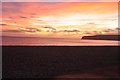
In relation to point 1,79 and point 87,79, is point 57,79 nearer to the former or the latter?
point 87,79

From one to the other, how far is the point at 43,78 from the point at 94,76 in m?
1.98

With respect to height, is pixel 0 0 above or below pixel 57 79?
above

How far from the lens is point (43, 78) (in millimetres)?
9617

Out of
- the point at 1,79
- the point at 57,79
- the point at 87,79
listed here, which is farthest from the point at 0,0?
the point at 87,79

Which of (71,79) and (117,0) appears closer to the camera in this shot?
(71,79)

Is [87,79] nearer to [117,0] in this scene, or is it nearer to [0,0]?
[117,0]

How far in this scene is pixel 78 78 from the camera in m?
9.23

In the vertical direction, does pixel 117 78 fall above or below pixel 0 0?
below

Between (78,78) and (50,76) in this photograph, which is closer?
(78,78)

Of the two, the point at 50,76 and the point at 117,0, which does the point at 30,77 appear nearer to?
the point at 50,76

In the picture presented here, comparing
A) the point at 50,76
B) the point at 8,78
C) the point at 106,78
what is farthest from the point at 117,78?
the point at 8,78

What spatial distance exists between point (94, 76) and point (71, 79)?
3.64 feet

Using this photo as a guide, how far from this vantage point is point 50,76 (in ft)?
32.9

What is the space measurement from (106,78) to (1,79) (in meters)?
3.87
